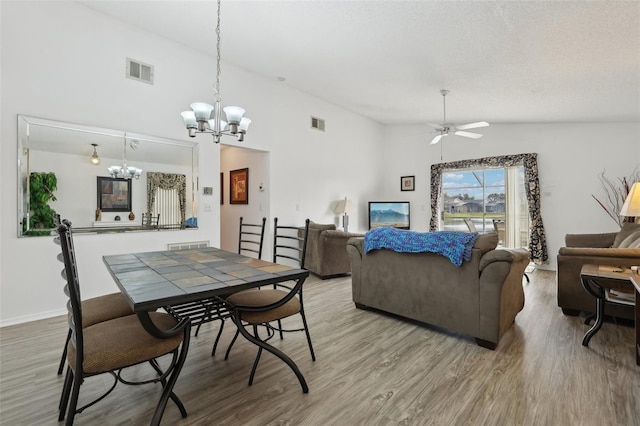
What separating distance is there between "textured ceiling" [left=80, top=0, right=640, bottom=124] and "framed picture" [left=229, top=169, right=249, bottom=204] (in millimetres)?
1792

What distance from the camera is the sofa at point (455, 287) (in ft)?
7.85

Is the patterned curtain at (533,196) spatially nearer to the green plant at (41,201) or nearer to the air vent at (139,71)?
the air vent at (139,71)

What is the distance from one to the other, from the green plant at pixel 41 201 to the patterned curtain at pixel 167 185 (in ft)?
3.01

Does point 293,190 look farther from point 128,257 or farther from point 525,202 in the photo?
point 525,202

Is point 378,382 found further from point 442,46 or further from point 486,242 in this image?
point 442,46

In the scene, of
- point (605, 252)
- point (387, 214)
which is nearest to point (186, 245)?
point (387, 214)

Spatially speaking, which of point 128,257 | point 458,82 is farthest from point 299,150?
point 128,257

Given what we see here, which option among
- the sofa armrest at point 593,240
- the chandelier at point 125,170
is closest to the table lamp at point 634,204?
the sofa armrest at point 593,240

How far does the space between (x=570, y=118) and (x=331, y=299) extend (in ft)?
16.6

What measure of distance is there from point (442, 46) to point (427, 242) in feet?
7.20

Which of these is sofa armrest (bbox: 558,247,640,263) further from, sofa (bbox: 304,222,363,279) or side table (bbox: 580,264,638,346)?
sofa (bbox: 304,222,363,279)

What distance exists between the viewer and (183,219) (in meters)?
4.18

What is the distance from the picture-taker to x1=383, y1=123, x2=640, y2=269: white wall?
507 centimetres

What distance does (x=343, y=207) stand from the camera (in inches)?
244
